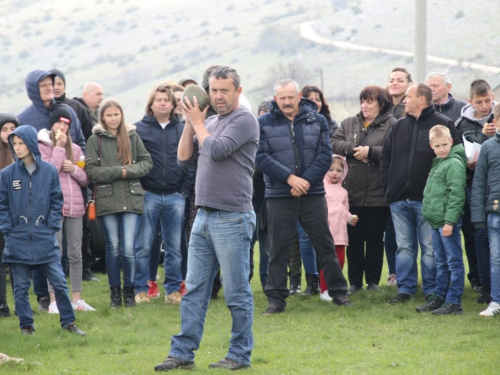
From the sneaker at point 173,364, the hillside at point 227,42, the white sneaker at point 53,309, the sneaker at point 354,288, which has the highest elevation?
the hillside at point 227,42

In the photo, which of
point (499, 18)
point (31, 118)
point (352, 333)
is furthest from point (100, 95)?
point (499, 18)

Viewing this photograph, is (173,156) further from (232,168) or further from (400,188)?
(232,168)

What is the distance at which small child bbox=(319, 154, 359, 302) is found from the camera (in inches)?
386

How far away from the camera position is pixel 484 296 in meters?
9.18

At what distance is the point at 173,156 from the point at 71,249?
1560 millimetres

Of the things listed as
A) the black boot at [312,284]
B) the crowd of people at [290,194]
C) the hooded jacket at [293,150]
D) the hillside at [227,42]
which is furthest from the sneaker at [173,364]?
the hillside at [227,42]

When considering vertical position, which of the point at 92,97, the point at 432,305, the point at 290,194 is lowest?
the point at 432,305

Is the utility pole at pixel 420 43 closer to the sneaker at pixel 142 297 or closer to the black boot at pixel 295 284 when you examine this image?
the black boot at pixel 295 284

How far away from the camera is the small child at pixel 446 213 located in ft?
28.0

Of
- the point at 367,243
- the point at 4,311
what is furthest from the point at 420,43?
the point at 4,311

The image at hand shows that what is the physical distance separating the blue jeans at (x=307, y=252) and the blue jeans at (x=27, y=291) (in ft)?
9.98

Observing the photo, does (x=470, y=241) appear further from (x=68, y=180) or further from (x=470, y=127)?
(x=68, y=180)

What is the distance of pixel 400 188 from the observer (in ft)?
30.1

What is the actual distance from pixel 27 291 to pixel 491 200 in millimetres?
4572
